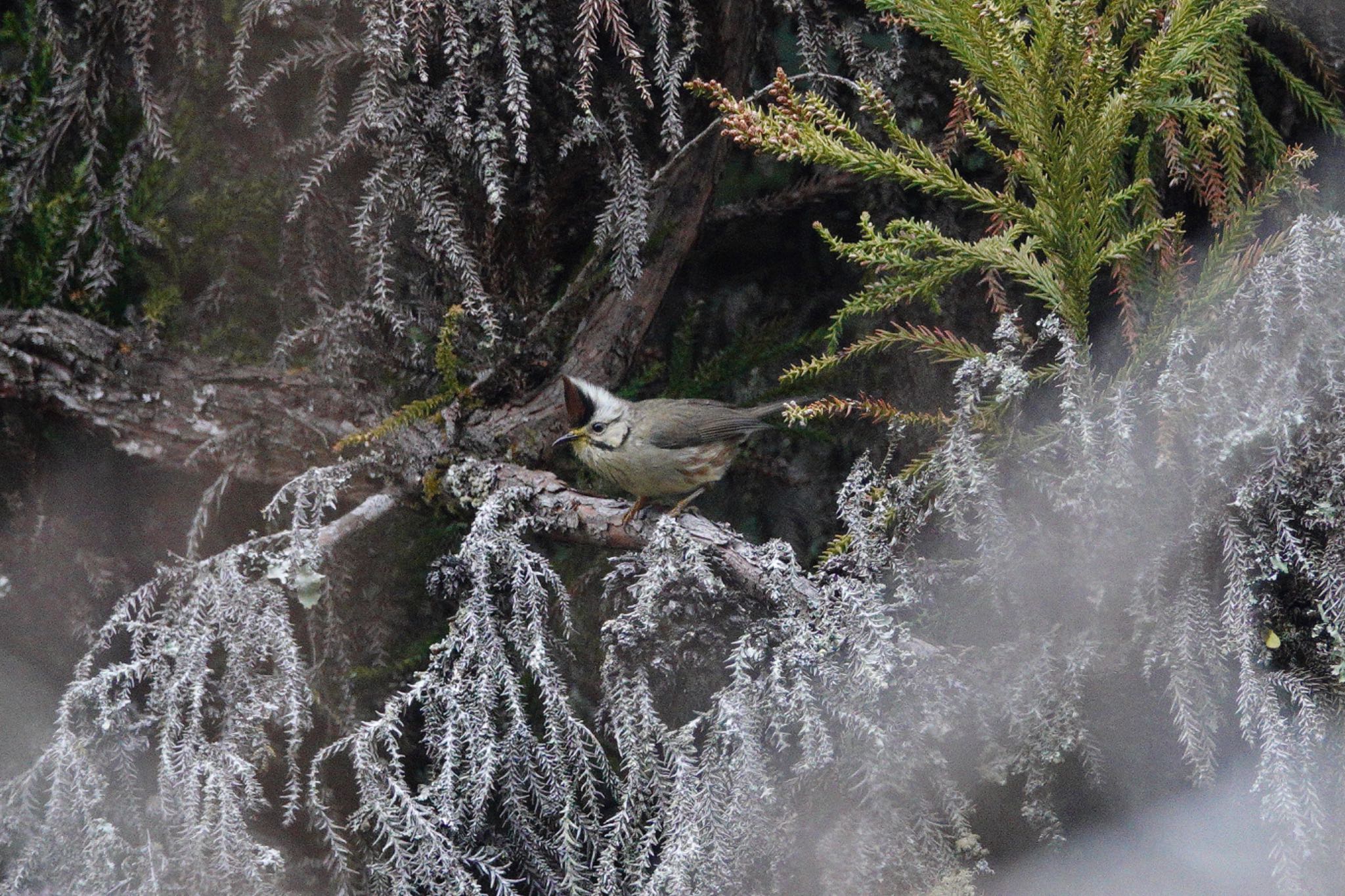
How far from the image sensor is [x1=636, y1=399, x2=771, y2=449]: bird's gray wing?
2.62 m

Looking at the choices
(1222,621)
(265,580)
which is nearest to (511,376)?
(265,580)

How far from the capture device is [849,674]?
6.03 feet

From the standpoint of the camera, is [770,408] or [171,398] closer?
[171,398]

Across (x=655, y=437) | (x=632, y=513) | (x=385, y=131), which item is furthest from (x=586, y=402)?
(x=385, y=131)

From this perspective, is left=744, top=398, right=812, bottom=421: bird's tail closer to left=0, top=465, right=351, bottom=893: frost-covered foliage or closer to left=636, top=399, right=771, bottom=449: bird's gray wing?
left=636, top=399, right=771, bottom=449: bird's gray wing

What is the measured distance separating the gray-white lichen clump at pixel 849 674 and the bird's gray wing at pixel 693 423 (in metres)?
0.49

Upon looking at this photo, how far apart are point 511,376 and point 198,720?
3.62ft

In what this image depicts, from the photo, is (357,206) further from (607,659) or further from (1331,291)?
(1331,291)

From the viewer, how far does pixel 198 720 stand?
199 cm

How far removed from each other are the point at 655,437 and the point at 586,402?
213 mm

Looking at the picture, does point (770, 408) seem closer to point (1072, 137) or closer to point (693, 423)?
point (693, 423)

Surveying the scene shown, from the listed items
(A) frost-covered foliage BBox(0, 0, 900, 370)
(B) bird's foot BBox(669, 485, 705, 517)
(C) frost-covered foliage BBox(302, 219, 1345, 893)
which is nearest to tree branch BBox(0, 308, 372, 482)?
(A) frost-covered foliage BBox(0, 0, 900, 370)

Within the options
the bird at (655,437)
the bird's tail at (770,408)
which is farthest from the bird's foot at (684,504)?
the bird's tail at (770,408)

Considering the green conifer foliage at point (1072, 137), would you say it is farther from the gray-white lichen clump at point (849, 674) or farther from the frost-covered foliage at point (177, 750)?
the frost-covered foliage at point (177, 750)
